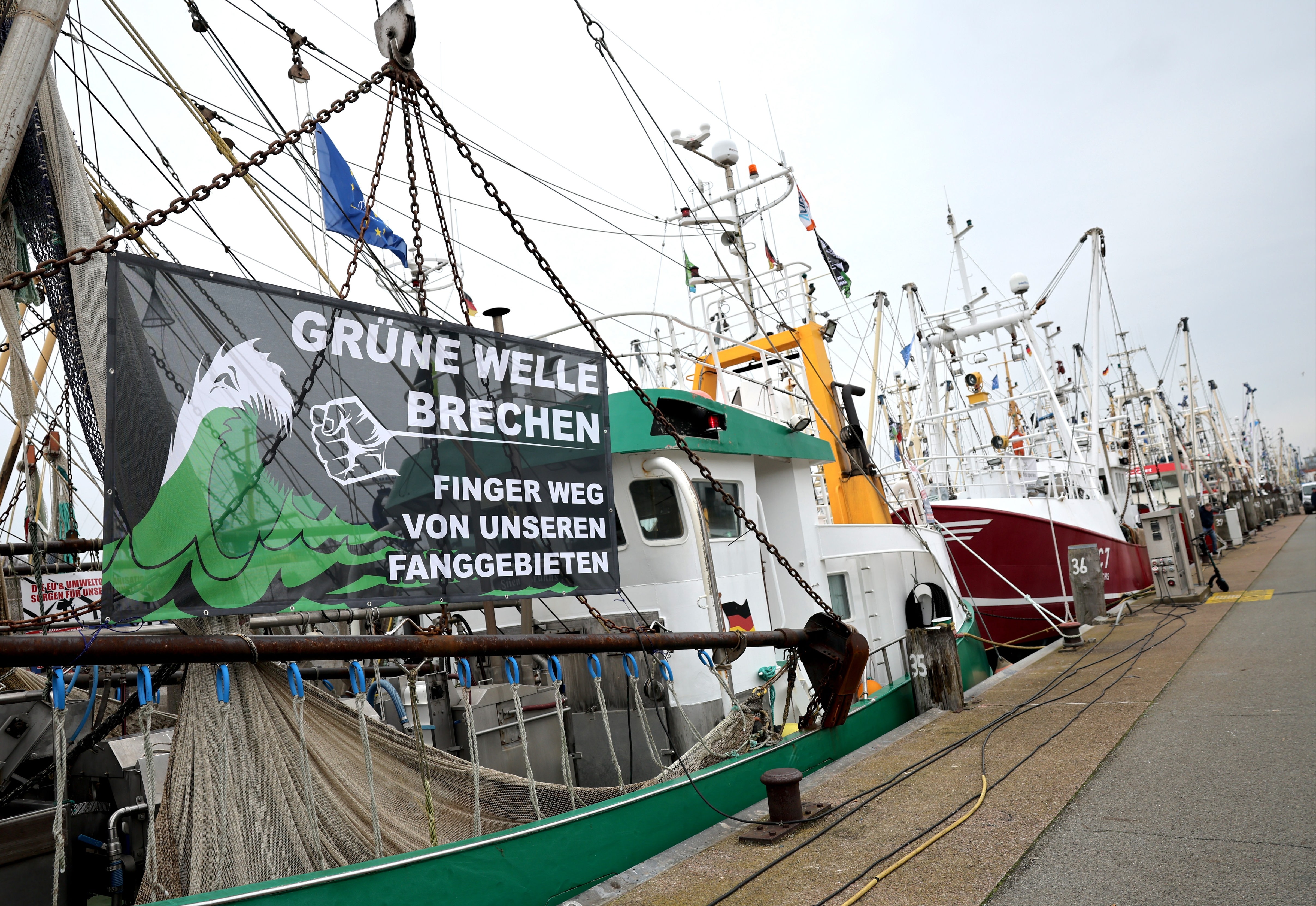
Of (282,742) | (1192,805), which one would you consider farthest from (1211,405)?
(282,742)

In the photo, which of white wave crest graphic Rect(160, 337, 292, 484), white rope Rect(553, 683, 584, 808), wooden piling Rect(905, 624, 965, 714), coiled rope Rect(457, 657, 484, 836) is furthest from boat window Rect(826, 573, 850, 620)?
white wave crest graphic Rect(160, 337, 292, 484)

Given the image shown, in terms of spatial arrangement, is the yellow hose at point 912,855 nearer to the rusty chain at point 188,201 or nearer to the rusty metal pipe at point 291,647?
the rusty metal pipe at point 291,647

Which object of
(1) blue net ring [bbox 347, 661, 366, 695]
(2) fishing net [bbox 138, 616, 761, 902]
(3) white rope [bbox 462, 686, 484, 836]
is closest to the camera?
(2) fishing net [bbox 138, 616, 761, 902]

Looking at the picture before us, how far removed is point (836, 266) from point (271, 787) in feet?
43.1

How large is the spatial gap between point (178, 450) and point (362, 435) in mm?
827

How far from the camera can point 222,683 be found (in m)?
3.48

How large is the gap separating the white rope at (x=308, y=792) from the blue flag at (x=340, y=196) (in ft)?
18.1

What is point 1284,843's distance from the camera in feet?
13.4

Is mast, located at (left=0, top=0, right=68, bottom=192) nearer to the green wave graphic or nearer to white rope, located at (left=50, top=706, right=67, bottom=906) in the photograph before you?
the green wave graphic

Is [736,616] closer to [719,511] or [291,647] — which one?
[719,511]

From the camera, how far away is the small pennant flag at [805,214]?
48.1ft

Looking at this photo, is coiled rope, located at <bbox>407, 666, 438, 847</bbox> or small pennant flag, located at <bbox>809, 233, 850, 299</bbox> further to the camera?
small pennant flag, located at <bbox>809, 233, 850, 299</bbox>

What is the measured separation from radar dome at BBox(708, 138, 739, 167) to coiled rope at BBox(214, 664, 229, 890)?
10.6 m

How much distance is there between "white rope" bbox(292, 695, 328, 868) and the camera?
3641mm
